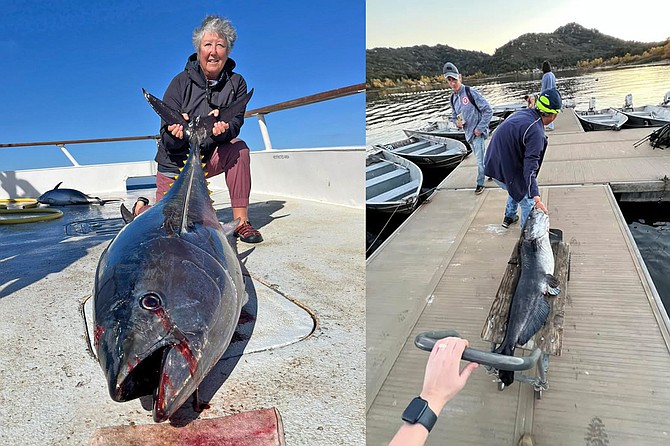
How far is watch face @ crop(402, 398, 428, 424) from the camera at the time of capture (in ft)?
2.75

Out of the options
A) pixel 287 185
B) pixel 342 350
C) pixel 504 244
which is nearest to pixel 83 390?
pixel 342 350

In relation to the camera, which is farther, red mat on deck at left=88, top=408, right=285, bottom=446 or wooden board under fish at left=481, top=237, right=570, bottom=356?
wooden board under fish at left=481, top=237, right=570, bottom=356

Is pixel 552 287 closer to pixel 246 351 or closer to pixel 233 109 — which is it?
pixel 246 351

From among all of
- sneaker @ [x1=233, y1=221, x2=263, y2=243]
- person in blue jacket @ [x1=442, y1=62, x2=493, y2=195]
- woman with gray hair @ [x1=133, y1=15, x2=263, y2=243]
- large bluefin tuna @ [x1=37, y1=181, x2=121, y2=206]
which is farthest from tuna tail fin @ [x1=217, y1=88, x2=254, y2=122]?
large bluefin tuna @ [x1=37, y1=181, x2=121, y2=206]

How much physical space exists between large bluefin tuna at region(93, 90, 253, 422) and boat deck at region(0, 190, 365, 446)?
24 cm

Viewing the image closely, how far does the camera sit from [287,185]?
6090mm

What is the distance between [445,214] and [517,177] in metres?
1.11

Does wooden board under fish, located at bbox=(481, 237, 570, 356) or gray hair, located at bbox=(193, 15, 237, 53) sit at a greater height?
gray hair, located at bbox=(193, 15, 237, 53)

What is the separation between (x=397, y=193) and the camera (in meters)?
6.38

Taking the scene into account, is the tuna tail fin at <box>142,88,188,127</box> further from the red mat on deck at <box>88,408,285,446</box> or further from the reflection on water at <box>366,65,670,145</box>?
the reflection on water at <box>366,65,670,145</box>

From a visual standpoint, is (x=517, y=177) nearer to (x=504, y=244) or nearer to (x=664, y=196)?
(x=504, y=244)

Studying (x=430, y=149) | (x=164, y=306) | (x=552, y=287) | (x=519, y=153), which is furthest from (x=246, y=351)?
(x=430, y=149)

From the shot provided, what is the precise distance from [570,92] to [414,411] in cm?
3116

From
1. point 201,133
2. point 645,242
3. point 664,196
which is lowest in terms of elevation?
point 645,242
